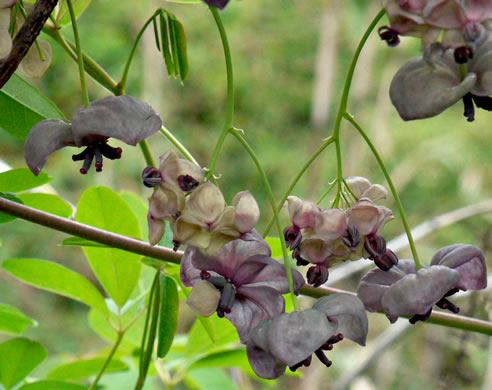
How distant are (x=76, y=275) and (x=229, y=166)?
22.8ft

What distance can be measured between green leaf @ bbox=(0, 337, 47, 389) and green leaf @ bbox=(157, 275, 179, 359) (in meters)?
0.26

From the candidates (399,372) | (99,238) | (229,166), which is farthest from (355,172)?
(99,238)

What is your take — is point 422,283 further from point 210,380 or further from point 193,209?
point 210,380

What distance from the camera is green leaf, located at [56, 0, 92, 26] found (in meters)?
0.64

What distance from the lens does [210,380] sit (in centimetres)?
109

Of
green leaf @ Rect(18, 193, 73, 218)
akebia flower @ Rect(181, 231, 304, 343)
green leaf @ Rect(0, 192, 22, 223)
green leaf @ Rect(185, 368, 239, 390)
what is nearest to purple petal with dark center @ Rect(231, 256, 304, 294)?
akebia flower @ Rect(181, 231, 304, 343)

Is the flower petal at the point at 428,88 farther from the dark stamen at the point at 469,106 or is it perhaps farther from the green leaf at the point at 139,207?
Answer: the green leaf at the point at 139,207

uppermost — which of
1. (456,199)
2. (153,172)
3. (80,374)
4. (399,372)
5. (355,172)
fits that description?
(153,172)

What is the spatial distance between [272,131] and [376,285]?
310 inches

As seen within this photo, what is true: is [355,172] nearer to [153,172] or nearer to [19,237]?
[19,237]

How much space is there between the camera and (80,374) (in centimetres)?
90

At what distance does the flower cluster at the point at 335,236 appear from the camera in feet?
1.50

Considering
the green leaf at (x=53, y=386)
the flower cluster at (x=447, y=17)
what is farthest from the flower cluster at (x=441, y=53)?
the green leaf at (x=53, y=386)

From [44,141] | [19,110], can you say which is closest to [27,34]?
[44,141]
